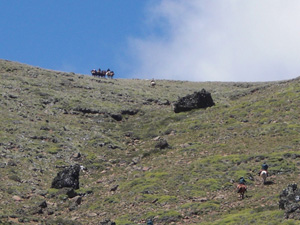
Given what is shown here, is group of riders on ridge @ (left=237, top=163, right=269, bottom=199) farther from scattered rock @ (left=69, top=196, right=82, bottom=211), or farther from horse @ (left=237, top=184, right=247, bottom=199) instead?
scattered rock @ (left=69, top=196, right=82, bottom=211)

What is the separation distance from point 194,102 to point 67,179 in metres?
27.7

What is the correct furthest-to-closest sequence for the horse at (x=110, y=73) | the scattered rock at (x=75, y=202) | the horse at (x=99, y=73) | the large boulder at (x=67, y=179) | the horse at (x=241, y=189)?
the horse at (x=110, y=73) < the horse at (x=99, y=73) < the large boulder at (x=67, y=179) < the scattered rock at (x=75, y=202) < the horse at (x=241, y=189)

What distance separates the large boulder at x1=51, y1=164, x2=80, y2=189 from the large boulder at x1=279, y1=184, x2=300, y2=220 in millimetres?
19684

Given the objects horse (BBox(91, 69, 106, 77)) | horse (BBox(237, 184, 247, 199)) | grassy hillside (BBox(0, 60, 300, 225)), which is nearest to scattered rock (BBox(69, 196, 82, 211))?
grassy hillside (BBox(0, 60, 300, 225))

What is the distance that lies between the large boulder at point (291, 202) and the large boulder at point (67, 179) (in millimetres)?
19684

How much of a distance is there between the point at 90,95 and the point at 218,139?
2915cm

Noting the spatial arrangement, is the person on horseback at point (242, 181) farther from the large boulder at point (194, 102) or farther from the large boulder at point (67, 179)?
the large boulder at point (194, 102)

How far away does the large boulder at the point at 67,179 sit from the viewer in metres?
48.4

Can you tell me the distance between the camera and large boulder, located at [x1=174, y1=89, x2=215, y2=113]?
72250 mm

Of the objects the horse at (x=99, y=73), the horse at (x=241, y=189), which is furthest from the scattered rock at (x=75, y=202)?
the horse at (x=99, y=73)

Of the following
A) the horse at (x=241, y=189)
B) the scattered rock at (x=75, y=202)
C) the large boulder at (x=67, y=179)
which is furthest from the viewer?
the large boulder at (x=67, y=179)

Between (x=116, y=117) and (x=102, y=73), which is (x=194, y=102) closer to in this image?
(x=116, y=117)

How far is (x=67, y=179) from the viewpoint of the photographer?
160 feet

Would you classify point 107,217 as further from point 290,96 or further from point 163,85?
point 163,85
